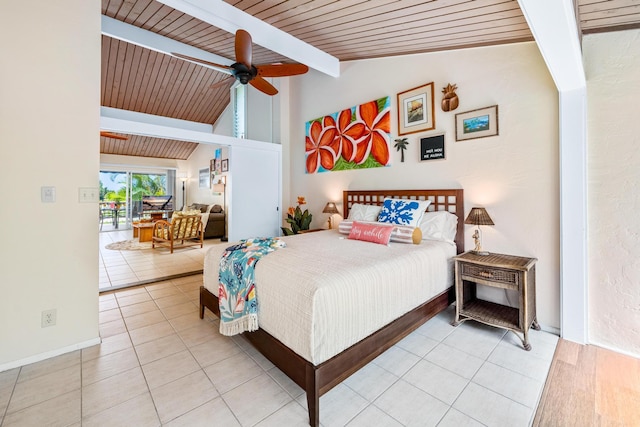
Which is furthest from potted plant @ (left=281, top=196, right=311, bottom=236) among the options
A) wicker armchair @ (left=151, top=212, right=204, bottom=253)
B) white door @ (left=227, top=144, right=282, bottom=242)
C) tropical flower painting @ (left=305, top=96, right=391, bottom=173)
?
wicker armchair @ (left=151, top=212, right=204, bottom=253)

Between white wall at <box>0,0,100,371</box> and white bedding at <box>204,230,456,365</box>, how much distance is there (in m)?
1.03

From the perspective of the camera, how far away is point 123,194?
9.56m

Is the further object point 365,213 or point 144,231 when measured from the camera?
point 144,231

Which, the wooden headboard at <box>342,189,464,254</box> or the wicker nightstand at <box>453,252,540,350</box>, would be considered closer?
the wicker nightstand at <box>453,252,540,350</box>

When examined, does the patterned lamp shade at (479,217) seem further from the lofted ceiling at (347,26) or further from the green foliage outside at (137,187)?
the green foliage outside at (137,187)

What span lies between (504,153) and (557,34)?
1431 millimetres

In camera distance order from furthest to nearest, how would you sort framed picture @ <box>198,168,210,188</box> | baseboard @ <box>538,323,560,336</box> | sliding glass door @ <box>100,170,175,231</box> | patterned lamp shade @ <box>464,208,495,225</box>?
sliding glass door @ <box>100,170,175,231</box> < framed picture @ <box>198,168,210,188</box> < patterned lamp shade @ <box>464,208,495,225</box> < baseboard @ <box>538,323,560,336</box>

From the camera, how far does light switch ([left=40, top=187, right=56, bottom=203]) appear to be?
2.01 metres

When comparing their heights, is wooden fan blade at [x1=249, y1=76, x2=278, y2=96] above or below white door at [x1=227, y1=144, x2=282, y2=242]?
above

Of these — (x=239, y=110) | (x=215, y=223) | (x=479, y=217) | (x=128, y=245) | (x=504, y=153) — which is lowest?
(x=128, y=245)

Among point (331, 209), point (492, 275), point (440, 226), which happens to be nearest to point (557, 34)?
point (492, 275)

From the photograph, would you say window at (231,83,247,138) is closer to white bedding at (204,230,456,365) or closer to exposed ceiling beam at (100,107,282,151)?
exposed ceiling beam at (100,107,282,151)

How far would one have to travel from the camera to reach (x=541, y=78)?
7.95 ft

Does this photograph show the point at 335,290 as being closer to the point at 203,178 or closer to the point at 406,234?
the point at 406,234
